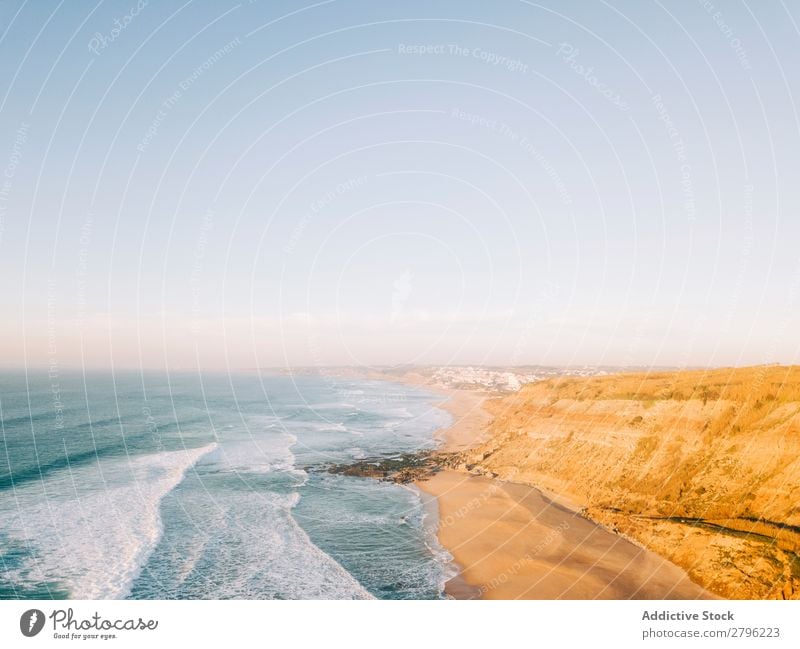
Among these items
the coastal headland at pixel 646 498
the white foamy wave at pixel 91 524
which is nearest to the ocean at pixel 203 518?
the white foamy wave at pixel 91 524

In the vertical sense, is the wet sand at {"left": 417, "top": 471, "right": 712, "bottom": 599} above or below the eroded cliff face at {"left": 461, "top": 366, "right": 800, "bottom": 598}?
below

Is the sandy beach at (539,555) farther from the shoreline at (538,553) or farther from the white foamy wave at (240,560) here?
the white foamy wave at (240,560)

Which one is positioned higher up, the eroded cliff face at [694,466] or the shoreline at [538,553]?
the eroded cliff face at [694,466]

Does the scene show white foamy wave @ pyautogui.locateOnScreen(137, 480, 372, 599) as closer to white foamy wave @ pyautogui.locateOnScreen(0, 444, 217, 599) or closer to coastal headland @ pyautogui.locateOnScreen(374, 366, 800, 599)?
white foamy wave @ pyautogui.locateOnScreen(0, 444, 217, 599)

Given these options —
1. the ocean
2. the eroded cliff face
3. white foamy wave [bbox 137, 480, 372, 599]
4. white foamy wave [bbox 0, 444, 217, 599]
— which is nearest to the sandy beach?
the eroded cliff face

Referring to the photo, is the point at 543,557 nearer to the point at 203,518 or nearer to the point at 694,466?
the point at 694,466

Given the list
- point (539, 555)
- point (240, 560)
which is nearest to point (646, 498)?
point (539, 555)
